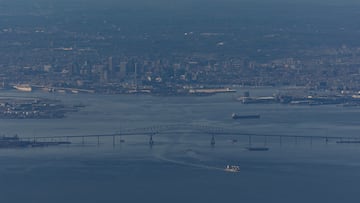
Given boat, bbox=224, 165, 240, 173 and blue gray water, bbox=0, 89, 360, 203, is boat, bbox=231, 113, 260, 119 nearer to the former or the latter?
blue gray water, bbox=0, 89, 360, 203

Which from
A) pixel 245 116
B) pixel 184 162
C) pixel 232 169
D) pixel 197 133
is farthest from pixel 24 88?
pixel 232 169

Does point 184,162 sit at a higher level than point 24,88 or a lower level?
lower

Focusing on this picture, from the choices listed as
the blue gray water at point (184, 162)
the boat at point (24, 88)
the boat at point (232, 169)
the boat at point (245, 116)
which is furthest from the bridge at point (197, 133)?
the boat at point (24, 88)

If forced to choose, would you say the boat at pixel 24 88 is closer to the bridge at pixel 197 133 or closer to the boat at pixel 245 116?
the boat at pixel 245 116

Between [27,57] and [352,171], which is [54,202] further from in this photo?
[27,57]

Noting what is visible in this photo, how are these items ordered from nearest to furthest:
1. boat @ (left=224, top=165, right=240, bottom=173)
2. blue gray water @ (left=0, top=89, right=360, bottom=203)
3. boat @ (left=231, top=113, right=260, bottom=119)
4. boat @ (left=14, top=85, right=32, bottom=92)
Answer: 1. blue gray water @ (left=0, top=89, right=360, bottom=203)
2. boat @ (left=224, top=165, right=240, bottom=173)
3. boat @ (left=231, top=113, right=260, bottom=119)
4. boat @ (left=14, top=85, right=32, bottom=92)

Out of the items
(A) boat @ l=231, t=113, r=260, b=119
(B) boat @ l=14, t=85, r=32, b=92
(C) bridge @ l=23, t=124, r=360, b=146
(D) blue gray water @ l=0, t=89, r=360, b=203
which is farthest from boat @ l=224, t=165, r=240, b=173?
(B) boat @ l=14, t=85, r=32, b=92

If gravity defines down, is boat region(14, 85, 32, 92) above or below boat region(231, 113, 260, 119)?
above

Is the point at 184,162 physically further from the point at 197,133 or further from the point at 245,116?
the point at 245,116
